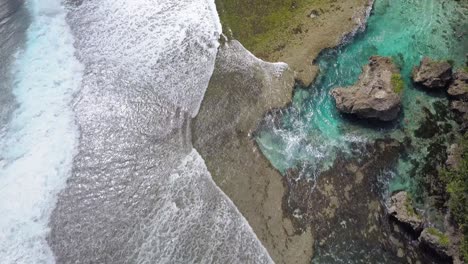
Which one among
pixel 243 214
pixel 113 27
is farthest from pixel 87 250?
pixel 113 27

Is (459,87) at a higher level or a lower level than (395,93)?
lower

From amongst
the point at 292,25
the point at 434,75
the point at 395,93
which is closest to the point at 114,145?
the point at 292,25

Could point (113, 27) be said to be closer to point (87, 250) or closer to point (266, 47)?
point (266, 47)

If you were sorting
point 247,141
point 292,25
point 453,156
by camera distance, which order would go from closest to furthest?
point 453,156 → point 247,141 → point 292,25

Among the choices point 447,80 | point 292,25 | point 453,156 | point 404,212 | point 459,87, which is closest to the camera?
point 404,212

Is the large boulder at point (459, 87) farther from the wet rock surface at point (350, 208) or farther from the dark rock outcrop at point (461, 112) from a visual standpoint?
the wet rock surface at point (350, 208)

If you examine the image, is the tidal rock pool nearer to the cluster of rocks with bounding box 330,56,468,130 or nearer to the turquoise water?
the turquoise water

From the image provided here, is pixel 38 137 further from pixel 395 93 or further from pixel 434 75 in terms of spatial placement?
pixel 434 75
